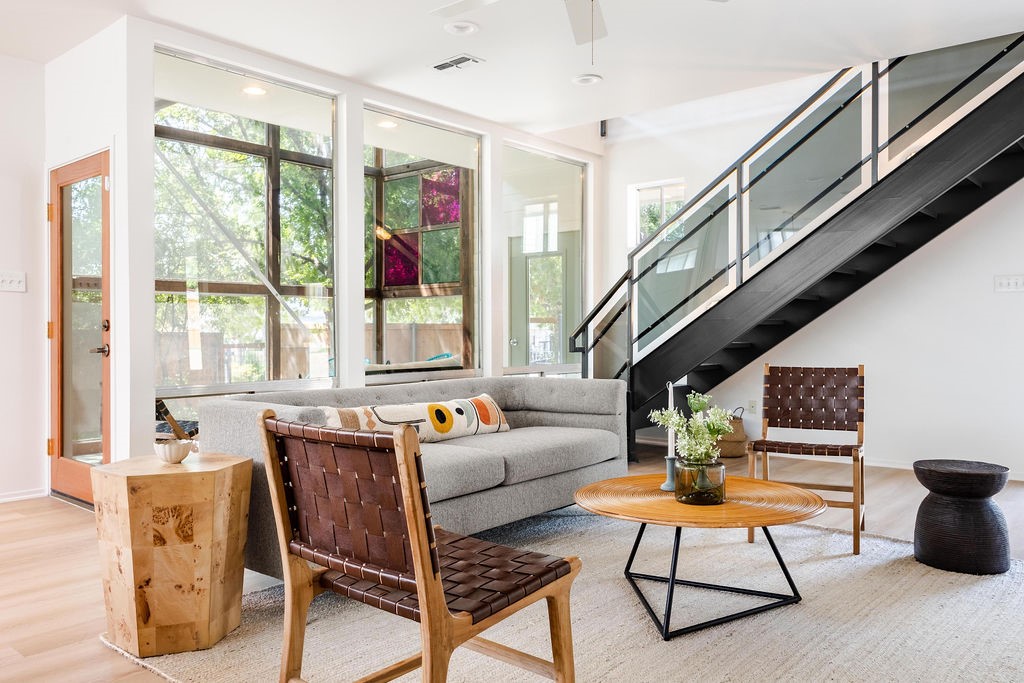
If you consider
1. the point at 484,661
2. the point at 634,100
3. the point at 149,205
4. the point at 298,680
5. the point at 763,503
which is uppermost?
the point at 634,100

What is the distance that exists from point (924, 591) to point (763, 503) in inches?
33.5

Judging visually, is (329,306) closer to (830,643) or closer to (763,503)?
(763,503)

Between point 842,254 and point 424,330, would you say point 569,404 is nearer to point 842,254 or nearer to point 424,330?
point 424,330

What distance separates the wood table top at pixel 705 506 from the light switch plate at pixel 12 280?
3.93m

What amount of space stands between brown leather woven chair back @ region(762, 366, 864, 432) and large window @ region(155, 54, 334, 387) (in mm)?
2881

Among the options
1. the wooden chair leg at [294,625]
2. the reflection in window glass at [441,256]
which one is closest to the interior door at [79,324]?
the reflection in window glass at [441,256]

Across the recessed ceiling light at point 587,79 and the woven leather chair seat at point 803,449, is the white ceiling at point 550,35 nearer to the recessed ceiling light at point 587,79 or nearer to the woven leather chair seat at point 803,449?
the recessed ceiling light at point 587,79

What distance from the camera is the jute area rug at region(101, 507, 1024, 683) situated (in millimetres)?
2270

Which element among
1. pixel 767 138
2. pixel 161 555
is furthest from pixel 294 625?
pixel 767 138

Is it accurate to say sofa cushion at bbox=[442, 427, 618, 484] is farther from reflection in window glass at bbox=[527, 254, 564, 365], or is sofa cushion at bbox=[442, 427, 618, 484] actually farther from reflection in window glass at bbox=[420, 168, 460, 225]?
reflection in window glass at bbox=[527, 254, 564, 365]

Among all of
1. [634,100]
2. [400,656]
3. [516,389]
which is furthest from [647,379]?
[400,656]

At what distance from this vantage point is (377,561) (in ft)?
5.42

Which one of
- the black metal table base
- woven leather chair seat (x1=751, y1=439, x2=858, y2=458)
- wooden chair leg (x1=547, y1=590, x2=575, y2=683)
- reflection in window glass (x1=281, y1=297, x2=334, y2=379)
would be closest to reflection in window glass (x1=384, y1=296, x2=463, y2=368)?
reflection in window glass (x1=281, y1=297, x2=334, y2=379)

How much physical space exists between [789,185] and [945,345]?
1747 millimetres
